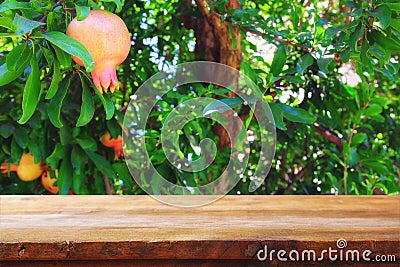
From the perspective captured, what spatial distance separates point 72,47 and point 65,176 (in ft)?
1.70

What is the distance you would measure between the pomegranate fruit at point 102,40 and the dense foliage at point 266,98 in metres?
0.05

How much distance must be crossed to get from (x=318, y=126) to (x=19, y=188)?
2.16 ft

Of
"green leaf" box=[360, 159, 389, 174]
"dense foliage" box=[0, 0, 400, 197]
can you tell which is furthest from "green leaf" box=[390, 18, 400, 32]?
"green leaf" box=[360, 159, 389, 174]

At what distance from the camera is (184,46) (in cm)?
123

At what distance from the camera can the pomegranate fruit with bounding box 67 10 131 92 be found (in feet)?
1.83

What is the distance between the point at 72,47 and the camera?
1.69ft

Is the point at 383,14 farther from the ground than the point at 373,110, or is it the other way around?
the point at 383,14

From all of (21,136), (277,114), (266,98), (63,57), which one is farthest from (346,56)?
(21,136)

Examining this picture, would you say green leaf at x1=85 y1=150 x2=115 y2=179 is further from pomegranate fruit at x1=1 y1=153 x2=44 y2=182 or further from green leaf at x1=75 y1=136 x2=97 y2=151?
pomegranate fruit at x1=1 y1=153 x2=44 y2=182

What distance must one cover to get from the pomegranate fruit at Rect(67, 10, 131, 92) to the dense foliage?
0.05m

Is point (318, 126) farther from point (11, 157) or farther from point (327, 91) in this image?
point (11, 157)

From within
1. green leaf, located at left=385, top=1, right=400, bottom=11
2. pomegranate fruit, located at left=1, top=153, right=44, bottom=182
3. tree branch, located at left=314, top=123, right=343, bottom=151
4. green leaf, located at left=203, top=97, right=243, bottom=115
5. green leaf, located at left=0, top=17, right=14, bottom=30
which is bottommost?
pomegranate fruit, located at left=1, top=153, right=44, bottom=182

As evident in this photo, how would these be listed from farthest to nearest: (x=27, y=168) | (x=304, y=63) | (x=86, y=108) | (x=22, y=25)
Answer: (x=27, y=168) < (x=304, y=63) < (x=86, y=108) < (x=22, y=25)

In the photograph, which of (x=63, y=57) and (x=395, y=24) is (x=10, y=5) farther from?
(x=395, y=24)
